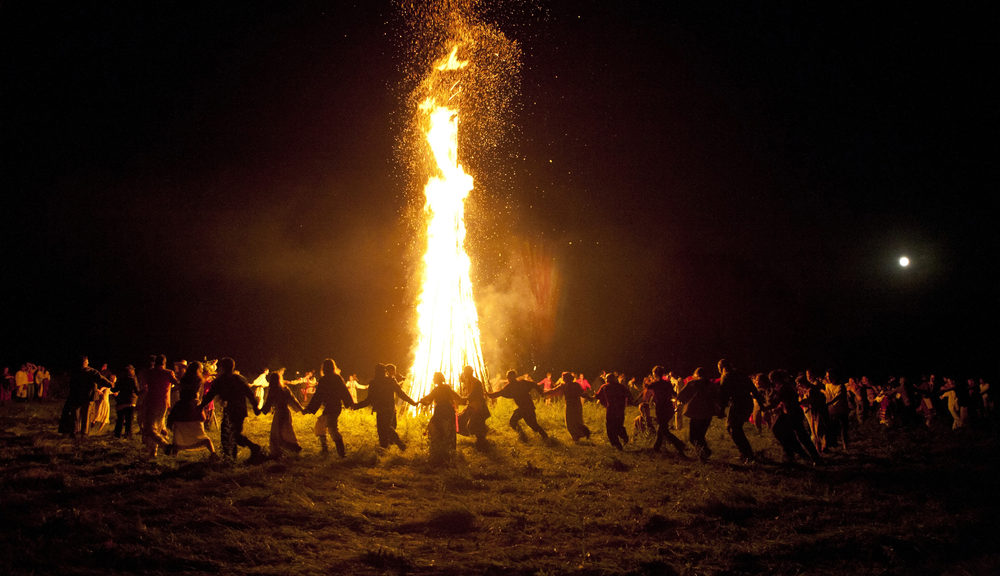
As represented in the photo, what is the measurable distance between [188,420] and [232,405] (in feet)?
2.20

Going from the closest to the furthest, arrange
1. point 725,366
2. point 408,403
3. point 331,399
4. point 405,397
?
point 331,399
point 725,366
point 405,397
point 408,403

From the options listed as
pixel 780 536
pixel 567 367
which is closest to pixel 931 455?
pixel 780 536

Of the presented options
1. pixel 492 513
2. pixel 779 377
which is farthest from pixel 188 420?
pixel 779 377

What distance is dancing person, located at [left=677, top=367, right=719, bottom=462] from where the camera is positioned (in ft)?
39.3

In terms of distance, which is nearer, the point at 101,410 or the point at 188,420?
the point at 188,420

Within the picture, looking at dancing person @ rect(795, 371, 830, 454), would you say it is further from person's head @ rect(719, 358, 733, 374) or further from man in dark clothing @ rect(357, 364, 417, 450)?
man in dark clothing @ rect(357, 364, 417, 450)

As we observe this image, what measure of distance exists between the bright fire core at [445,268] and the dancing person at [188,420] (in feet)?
27.9

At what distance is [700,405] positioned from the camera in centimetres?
1201

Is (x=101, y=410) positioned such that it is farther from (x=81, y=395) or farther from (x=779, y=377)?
(x=779, y=377)

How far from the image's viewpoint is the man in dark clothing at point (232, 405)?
34.6ft

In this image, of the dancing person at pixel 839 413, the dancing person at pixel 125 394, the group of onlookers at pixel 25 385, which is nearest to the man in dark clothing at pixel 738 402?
the dancing person at pixel 839 413

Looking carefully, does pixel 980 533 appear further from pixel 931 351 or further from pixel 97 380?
pixel 931 351

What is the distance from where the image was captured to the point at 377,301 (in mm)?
56688

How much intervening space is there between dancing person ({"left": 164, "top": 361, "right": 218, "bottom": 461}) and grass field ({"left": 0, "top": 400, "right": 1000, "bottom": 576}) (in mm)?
342
